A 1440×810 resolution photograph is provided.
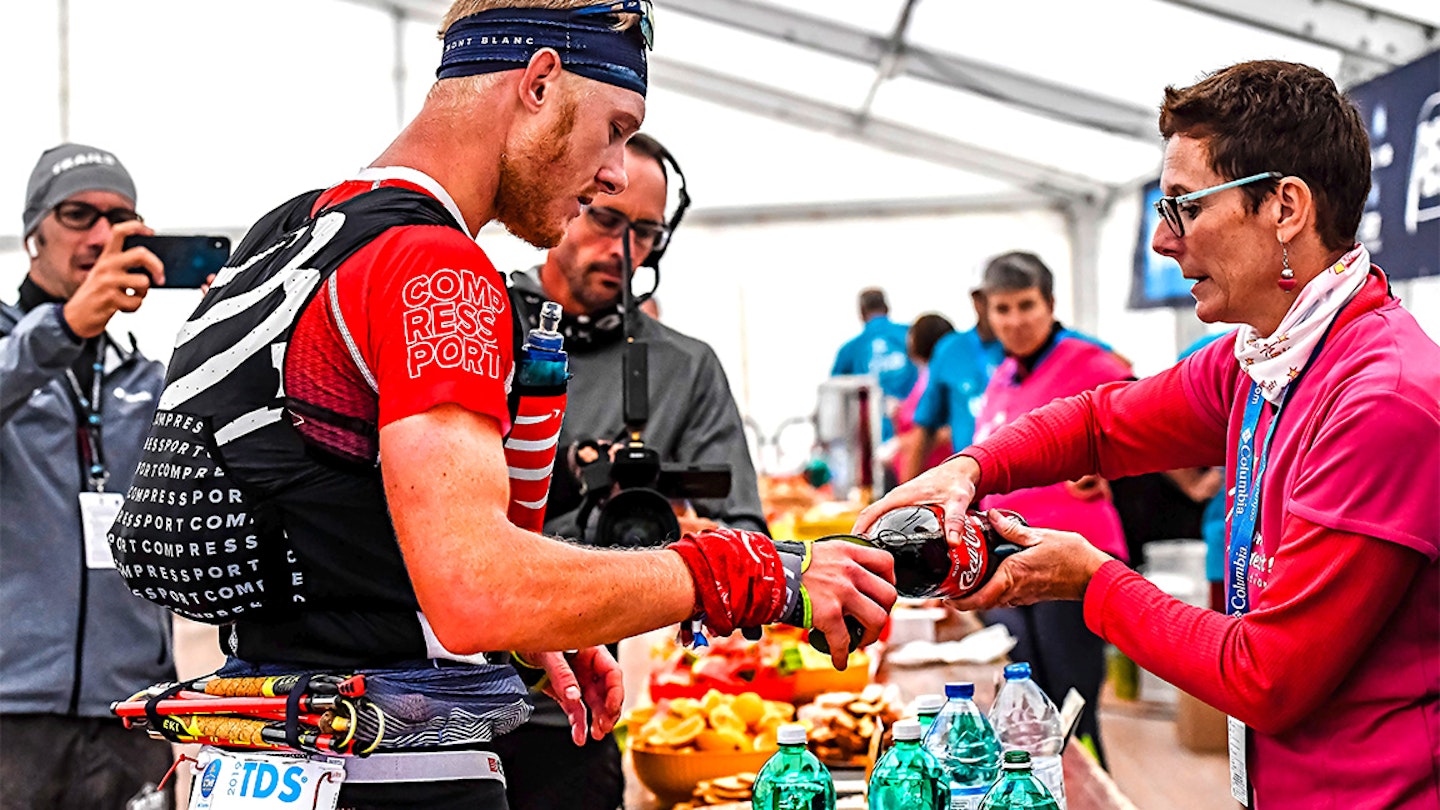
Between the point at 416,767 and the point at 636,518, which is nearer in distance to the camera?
the point at 416,767

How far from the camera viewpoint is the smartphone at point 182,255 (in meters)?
2.80

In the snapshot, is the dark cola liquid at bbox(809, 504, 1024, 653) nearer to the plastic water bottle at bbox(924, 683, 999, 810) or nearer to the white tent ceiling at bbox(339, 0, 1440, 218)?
the plastic water bottle at bbox(924, 683, 999, 810)

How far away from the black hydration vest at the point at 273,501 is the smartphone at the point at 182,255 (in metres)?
1.57

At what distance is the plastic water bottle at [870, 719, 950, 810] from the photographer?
1702 mm

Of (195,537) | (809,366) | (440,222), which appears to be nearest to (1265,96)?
(440,222)

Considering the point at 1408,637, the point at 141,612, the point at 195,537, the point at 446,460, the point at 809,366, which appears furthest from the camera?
the point at 809,366

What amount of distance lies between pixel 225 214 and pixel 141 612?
10.6 meters

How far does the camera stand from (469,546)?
1183 millimetres

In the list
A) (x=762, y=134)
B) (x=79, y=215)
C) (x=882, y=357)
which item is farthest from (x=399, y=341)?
(x=762, y=134)

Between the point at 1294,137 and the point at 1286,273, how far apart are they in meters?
0.17

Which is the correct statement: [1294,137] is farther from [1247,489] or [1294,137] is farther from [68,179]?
[68,179]

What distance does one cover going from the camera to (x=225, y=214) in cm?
1286

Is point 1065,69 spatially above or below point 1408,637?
above

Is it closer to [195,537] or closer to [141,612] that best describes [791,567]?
[195,537]
